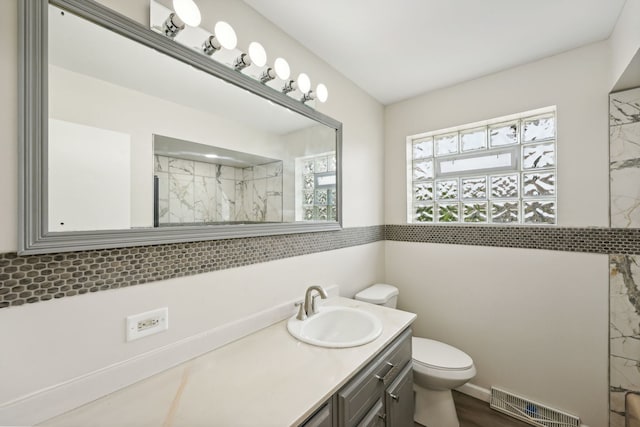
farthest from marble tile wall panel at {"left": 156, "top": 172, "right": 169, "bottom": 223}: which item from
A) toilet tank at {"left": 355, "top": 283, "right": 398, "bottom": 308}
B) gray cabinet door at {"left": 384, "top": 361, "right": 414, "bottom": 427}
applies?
toilet tank at {"left": 355, "top": 283, "right": 398, "bottom": 308}

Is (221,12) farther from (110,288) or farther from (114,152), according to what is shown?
(110,288)

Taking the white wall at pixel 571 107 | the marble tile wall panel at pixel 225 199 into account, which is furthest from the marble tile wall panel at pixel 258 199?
the white wall at pixel 571 107

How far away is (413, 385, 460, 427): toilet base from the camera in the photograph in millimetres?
1650

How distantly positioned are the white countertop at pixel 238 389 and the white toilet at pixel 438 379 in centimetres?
70

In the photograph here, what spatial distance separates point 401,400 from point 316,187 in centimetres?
131

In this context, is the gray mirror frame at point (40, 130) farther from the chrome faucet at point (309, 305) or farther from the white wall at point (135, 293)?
the chrome faucet at point (309, 305)

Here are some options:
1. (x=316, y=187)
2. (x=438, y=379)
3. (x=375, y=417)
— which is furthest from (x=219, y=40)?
(x=438, y=379)

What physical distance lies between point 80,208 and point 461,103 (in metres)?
2.43

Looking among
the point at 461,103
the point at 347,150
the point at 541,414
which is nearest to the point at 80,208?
the point at 347,150

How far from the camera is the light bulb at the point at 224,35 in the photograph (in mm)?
1105

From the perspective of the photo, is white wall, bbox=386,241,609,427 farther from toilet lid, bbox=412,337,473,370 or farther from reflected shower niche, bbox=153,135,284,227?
reflected shower niche, bbox=153,135,284,227

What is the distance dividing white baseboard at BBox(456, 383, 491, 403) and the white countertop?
4.46 ft

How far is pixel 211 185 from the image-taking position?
1.16 meters

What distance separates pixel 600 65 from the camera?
1.58 meters
